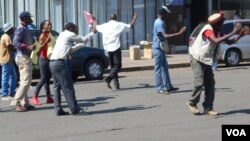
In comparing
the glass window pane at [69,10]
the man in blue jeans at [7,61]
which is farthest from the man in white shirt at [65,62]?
the glass window pane at [69,10]

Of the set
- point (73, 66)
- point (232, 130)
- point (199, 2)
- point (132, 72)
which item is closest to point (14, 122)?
point (232, 130)

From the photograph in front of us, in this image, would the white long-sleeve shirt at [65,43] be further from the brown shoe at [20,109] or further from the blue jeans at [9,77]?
the blue jeans at [9,77]

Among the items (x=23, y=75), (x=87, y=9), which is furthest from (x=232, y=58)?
(x=23, y=75)

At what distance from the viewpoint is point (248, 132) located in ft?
24.0

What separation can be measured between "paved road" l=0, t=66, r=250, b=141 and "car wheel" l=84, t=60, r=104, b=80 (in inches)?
119

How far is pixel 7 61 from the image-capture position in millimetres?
14078

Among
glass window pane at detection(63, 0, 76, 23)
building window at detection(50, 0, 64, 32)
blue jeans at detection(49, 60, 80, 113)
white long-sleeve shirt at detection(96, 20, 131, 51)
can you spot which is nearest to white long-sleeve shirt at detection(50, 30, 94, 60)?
blue jeans at detection(49, 60, 80, 113)

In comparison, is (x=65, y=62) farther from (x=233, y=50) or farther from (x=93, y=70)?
(x=233, y=50)

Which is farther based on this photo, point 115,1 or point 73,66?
point 115,1

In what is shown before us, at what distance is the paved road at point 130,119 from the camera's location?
31.9 ft

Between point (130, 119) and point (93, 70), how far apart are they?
27.0 ft

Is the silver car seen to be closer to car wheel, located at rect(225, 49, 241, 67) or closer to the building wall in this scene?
car wheel, located at rect(225, 49, 241, 67)

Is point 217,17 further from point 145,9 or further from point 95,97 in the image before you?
point 145,9

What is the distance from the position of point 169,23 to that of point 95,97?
49.4 feet
